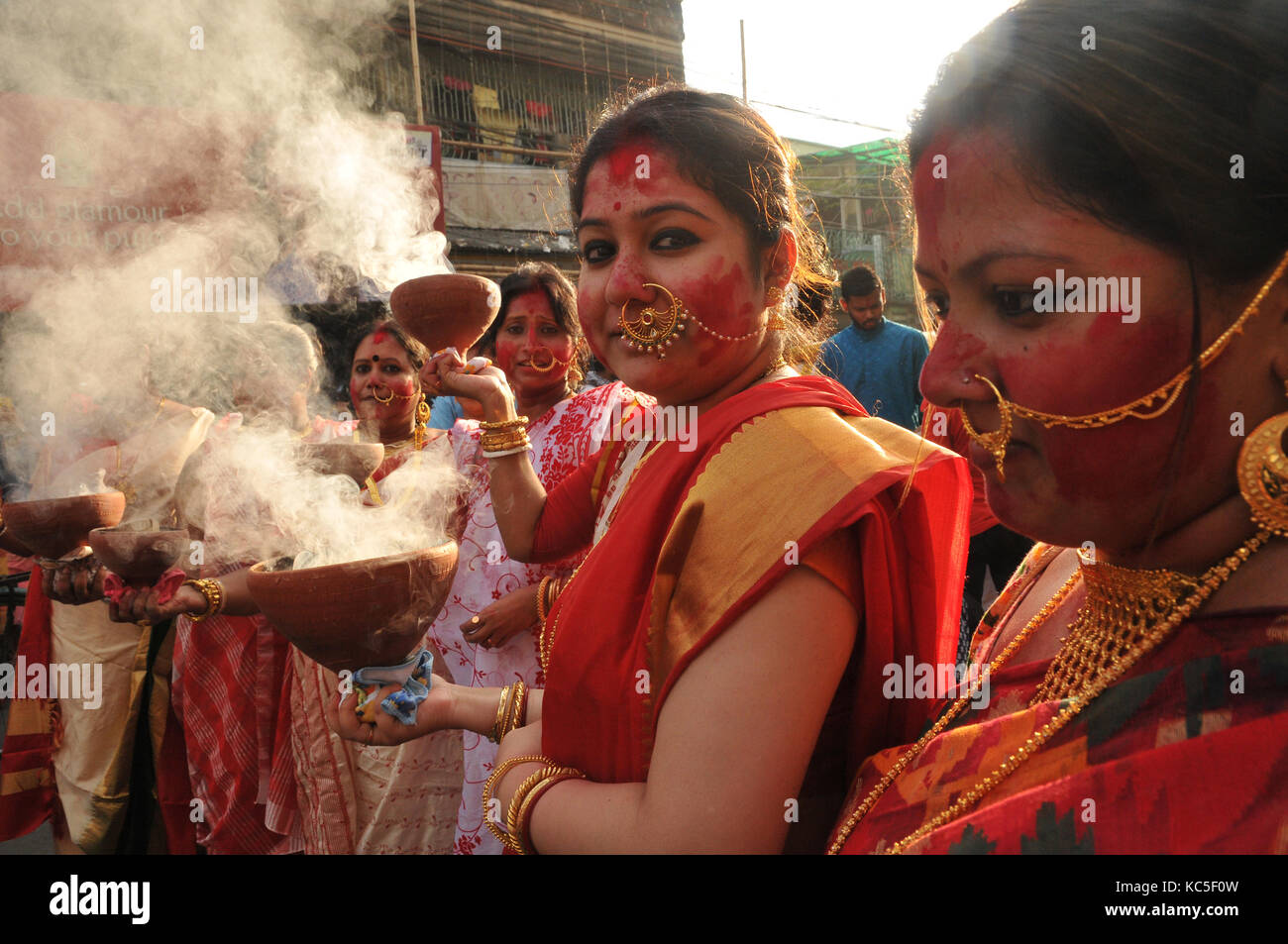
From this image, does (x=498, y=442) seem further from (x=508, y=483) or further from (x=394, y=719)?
(x=394, y=719)

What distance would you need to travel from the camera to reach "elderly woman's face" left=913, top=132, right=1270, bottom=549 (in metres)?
0.85

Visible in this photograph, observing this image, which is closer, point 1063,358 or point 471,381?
point 1063,358

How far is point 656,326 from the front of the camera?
1.58 m

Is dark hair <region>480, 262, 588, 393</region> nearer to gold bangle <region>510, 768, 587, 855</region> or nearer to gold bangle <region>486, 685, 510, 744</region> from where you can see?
gold bangle <region>486, 685, 510, 744</region>

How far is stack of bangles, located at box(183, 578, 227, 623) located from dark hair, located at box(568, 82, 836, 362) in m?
2.03

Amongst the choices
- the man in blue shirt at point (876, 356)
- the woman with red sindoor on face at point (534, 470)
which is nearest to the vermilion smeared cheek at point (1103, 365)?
the woman with red sindoor on face at point (534, 470)

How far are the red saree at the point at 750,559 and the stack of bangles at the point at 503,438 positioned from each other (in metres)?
1.20

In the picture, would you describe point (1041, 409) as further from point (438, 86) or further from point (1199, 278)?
point (438, 86)

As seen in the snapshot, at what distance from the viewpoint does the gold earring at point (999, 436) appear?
3.11 ft

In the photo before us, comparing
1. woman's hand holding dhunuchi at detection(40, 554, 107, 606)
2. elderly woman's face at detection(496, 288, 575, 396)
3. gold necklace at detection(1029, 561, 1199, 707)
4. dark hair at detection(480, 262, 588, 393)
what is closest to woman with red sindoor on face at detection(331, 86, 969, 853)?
gold necklace at detection(1029, 561, 1199, 707)

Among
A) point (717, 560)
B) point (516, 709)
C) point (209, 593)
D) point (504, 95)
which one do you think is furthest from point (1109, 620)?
point (504, 95)

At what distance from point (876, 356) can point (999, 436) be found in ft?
18.5

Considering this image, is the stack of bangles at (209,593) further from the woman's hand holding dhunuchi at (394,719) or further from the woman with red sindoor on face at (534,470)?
the woman's hand holding dhunuchi at (394,719)

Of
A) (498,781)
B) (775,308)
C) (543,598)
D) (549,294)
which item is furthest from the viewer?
(549,294)
